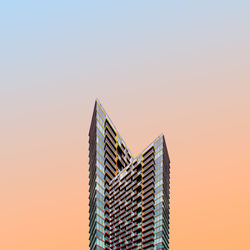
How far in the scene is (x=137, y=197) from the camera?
15538 centimetres

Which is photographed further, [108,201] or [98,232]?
[108,201]

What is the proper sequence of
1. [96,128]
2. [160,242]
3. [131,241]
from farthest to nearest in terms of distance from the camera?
[96,128] < [131,241] < [160,242]

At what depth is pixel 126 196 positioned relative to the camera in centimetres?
16075

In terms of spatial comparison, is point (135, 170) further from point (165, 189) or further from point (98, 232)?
point (98, 232)

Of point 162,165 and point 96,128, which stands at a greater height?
point 96,128

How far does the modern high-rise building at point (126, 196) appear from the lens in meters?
148

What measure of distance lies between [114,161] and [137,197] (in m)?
21.9

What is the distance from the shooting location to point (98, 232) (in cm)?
14900

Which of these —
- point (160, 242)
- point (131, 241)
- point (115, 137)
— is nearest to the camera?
point (160, 242)

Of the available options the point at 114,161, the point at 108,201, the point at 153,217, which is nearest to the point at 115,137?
the point at 114,161

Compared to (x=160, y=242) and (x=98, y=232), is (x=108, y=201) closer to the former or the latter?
(x=98, y=232)

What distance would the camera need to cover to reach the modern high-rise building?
148250 mm

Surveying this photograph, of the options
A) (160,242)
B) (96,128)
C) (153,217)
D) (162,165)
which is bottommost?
(160,242)

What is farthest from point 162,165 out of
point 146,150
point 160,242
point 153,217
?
point 160,242
